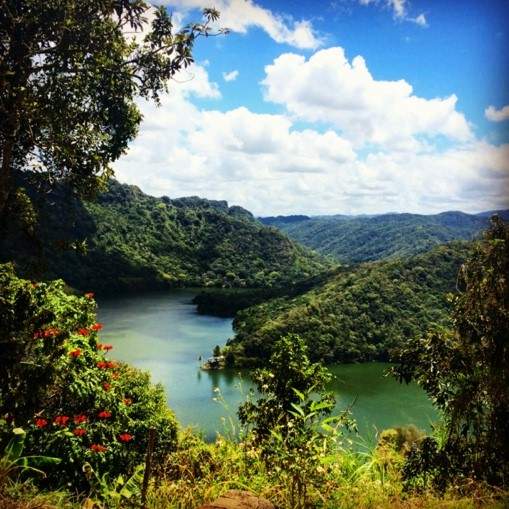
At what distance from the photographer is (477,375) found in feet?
16.5

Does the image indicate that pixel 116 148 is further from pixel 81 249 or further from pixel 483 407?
pixel 483 407

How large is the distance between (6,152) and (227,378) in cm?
6170

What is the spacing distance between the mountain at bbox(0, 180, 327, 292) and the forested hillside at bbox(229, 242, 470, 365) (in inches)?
1981

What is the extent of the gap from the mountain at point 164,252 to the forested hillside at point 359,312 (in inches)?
1981

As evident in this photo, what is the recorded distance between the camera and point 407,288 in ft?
325

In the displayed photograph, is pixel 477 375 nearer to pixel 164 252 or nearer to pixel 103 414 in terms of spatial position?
pixel 103 414

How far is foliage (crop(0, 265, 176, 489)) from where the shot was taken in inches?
171

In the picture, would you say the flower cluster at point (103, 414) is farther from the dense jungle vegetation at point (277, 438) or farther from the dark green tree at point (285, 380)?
the dark green tree at point (285, 380)

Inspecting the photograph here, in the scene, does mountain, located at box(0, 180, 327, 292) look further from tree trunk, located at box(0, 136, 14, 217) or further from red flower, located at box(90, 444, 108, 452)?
tree trunk, located at box(0, 136, 14, 217)

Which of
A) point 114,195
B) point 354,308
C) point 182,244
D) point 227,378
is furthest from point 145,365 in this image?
point 114,195

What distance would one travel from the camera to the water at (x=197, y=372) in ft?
160

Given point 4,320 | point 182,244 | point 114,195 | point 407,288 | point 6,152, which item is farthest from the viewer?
point 114,195

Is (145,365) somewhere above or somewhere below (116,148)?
below

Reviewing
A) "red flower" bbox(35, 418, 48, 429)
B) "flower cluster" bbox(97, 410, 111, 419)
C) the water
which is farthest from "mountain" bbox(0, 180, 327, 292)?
"red flower" bbox(35, 418, 48, 429)
